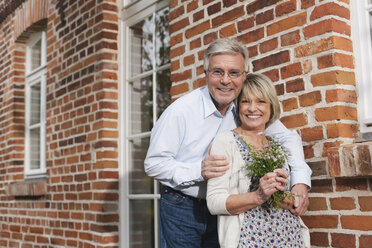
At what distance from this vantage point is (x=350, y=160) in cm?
220

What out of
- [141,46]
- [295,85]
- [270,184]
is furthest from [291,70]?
[141,46]

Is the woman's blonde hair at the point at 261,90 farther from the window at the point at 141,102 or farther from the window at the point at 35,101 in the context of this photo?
the window at the point at 35,101

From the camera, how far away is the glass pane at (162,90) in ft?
13.1

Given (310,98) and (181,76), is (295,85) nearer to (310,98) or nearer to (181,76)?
(310,98)

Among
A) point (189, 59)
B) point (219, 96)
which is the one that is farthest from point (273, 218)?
point (189, 59)

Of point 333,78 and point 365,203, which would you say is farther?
point 333,78

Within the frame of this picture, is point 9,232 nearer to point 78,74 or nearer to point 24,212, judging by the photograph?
point 24,212

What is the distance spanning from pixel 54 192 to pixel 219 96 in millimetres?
3216

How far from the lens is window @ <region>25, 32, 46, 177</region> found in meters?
5.79

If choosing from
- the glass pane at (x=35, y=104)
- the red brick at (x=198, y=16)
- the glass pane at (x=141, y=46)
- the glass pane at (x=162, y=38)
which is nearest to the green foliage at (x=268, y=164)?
the red brick at (x=198, y=16)

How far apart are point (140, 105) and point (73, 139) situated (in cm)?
86

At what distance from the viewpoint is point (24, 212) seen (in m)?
5.64

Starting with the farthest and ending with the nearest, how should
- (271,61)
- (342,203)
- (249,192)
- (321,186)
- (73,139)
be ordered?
(73,139) < (271,61) < (321,186) < (342,203) < (249,192)

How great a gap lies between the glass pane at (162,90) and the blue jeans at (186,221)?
162cm
